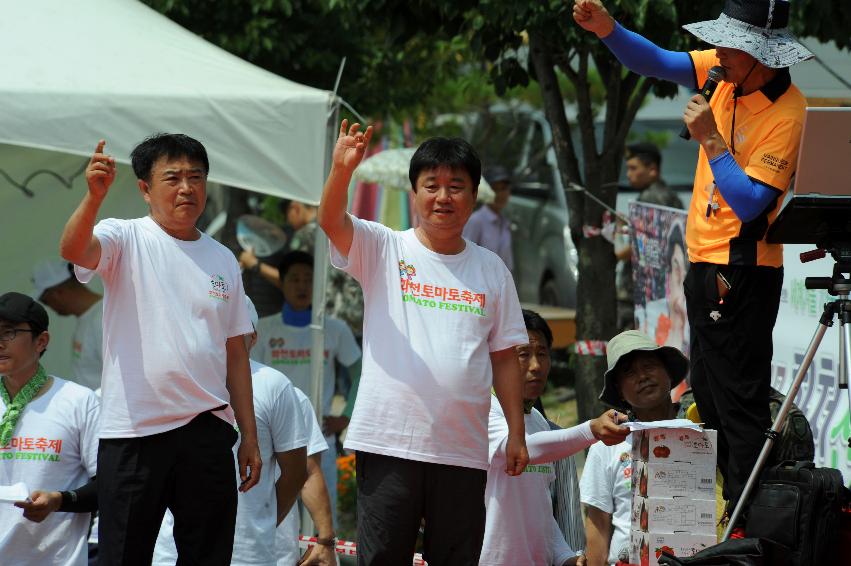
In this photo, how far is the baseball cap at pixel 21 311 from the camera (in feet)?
17.7

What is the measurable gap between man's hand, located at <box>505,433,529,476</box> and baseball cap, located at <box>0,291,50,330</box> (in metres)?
2.23

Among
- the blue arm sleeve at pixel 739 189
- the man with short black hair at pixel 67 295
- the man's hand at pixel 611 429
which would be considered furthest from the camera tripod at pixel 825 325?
the man with short black hair at pixel 67 295

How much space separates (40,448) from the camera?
5.20 metres

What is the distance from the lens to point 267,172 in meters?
6.35

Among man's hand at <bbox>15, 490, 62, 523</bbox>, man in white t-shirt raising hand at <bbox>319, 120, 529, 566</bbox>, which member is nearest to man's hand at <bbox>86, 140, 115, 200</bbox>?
man in white t-shirt raising hand at <bbox>319, 120, 529, 566</bbox>

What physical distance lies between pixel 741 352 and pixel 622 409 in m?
0.82

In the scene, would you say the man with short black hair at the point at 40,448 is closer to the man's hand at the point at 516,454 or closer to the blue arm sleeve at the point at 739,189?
the man's hand at the point at 516,454

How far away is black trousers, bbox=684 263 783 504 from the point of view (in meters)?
4.48

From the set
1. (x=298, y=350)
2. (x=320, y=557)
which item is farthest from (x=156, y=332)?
(x=298, y=350)

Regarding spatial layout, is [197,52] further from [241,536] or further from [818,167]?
[818,167]

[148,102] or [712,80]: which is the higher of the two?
[148,102]

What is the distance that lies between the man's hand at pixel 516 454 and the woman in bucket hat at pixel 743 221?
2.47ft

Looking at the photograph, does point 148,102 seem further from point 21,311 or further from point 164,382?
point 164,382

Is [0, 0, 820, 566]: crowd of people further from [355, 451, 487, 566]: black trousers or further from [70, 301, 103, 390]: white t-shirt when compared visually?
[70, 301, 103, 390]: white t-shirt
